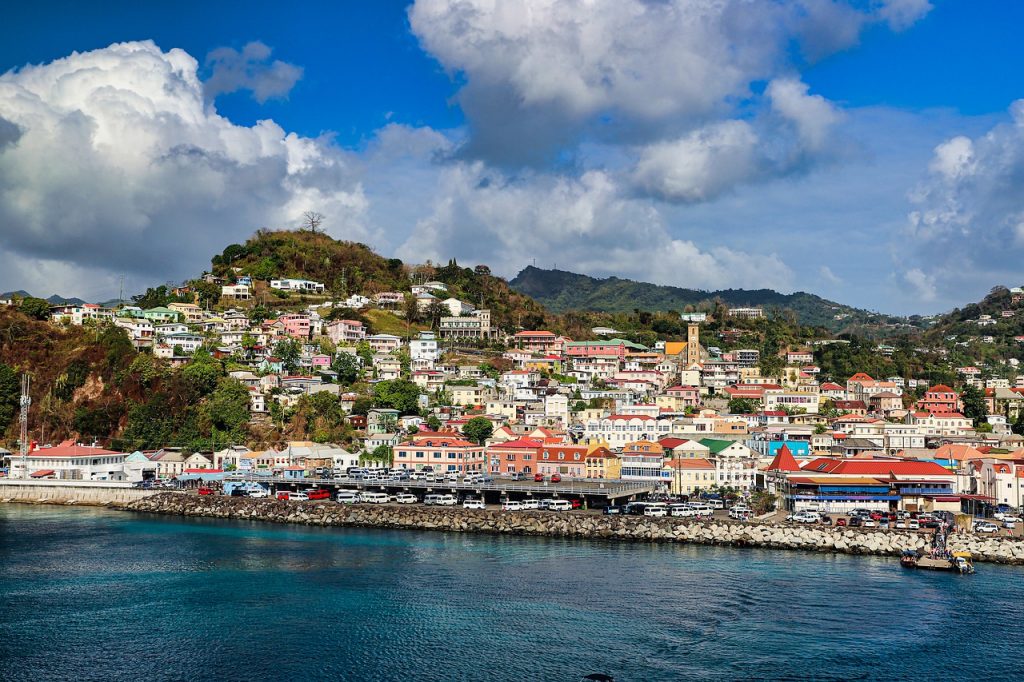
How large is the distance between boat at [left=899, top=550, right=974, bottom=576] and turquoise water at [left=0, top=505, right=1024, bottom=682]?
1.72ft

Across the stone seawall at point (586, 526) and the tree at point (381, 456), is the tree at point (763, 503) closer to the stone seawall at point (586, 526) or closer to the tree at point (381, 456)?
the stone seawall at point (586, 526)

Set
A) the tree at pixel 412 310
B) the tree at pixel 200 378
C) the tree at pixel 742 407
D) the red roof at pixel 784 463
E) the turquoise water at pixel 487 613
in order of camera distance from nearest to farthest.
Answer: the turquoise water at pixel 487 613, the red roof at pixel 784 463, the tree at pixel 200 378, the tree at pixel 742 407, the tree at pixel 412 310

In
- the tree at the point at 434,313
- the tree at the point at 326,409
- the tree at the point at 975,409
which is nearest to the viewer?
the tree at the point at 326,409

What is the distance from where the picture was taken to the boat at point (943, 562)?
92.6ft

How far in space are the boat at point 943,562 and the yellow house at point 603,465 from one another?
15467 mm

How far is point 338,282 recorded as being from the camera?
268 ft

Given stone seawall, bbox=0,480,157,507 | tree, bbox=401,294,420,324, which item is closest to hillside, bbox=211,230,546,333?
tree, bbox=401,294,420,324

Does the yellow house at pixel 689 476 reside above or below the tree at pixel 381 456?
below

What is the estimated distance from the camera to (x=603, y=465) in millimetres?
43094

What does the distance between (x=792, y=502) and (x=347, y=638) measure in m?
22.0

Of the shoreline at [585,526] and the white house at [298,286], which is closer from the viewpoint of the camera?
the shoreline at [585,526]

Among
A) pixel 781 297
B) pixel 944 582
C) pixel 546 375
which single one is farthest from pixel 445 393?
pixel 781 297

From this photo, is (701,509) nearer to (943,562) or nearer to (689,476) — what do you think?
(689,476)

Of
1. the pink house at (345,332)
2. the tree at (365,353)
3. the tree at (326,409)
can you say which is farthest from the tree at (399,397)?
the pink house at (345,332)
